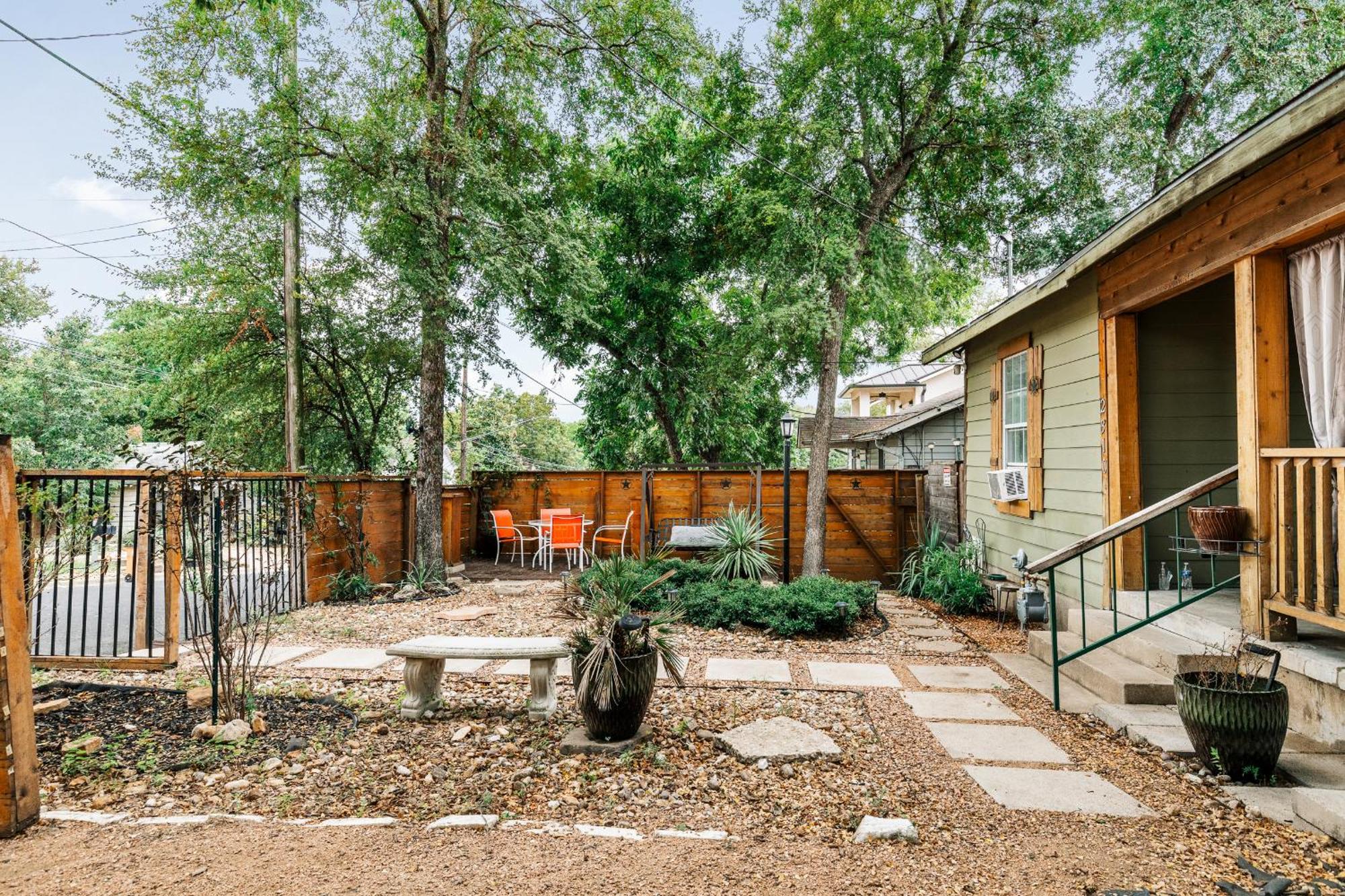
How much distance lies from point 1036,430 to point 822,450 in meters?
3.16

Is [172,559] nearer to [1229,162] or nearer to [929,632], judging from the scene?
[929,632]

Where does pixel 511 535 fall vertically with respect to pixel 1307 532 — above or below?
below

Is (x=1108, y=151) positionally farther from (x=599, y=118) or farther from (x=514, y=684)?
(x=514, y=684)

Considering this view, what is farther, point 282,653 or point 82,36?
point 82,36

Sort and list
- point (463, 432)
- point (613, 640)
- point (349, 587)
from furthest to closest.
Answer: point (463, 432)
point (349, 587)
point (613, 640)

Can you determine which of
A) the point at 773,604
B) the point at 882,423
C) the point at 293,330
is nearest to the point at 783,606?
the point at 773,604

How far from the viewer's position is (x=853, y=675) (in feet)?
15.2

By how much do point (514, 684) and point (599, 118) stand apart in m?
8.28

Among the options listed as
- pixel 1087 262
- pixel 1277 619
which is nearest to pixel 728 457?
pixel 1087 262

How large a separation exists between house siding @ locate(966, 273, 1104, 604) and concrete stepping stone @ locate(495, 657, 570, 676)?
3.79 metres

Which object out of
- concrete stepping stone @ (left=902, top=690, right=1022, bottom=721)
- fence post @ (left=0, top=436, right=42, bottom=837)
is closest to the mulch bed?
fence post @ (left=0, top=436, right=42, bottom=837)

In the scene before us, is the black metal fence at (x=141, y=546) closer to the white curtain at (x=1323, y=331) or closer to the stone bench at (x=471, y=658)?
the stone bench at (x=471, y=658)

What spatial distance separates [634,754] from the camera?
10.0 ft

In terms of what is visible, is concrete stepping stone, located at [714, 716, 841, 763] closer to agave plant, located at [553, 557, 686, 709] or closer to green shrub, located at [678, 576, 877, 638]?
agave plant, located at [553, 557, 686, 709]
